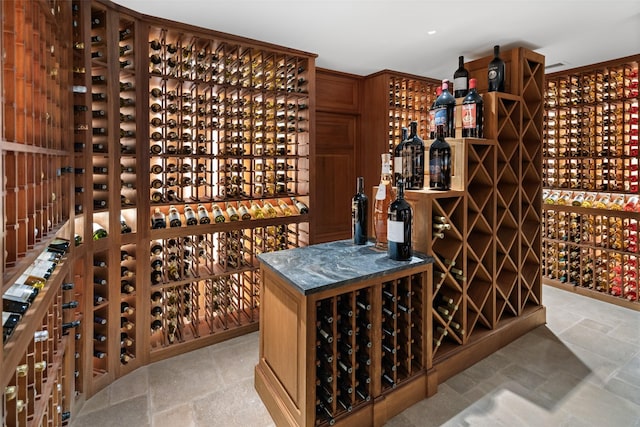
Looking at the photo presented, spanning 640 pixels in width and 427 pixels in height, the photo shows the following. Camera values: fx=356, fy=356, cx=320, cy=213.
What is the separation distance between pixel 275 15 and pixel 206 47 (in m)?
0.69

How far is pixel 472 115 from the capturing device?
7.53ft

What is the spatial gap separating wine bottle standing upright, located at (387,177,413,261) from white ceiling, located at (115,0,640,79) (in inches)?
49.0

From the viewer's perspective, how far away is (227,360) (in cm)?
249

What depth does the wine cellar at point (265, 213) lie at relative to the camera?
136 centimetres

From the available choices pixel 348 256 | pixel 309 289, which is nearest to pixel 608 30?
pixel 348 256

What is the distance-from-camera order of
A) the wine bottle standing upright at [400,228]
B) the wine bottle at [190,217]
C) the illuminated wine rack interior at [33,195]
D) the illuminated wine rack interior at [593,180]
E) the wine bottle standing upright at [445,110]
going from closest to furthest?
the illuminated wine rack interior at [33,195] → the wine bottle standing upright at [400,228] → the wine bottle standing upright at [445,110] → the wine bottle at [190,217] → the illuminated wine rack interior at [593,180]

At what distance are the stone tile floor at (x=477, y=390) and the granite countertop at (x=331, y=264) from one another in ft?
2.64

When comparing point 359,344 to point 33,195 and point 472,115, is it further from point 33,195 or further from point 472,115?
point 472,115

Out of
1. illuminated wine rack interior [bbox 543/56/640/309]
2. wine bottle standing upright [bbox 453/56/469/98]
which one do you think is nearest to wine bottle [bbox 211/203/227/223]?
wine bottle standing upright [bbox 453/56/469/98]

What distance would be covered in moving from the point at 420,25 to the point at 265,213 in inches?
71.6

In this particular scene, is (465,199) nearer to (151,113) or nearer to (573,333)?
(573,333)

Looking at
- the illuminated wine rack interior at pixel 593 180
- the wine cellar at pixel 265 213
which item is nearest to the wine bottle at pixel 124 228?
the wine cellar at pixel 265 213

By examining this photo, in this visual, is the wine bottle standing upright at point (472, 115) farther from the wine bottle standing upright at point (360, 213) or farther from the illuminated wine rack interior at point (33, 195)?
the illuminated wine rack interior at point (33, 195)

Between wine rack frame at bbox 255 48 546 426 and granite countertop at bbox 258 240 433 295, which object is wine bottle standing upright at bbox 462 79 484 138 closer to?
wine rack frame at bbox 255 48 546 426
